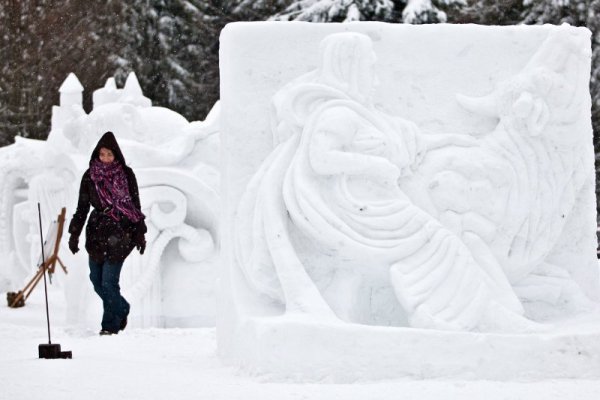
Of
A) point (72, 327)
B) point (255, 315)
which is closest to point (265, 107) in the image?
point (255, 315)

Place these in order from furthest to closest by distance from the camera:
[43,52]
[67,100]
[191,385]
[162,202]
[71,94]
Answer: [43,52]
[67,100]
[71,94]
[162,202]
[191,385]

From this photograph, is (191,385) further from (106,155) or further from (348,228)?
(106,155)

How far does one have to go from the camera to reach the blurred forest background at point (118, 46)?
83.0 feet

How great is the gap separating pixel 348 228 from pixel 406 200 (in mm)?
398

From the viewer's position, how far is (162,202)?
1099 centimetres

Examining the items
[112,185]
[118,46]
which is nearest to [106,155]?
[112,185]

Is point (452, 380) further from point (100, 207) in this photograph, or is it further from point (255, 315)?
point (100, 207)

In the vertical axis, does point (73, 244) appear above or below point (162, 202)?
below

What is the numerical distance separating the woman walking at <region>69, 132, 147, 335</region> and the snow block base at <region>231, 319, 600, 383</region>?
2511 millimetres

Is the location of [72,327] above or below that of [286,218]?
below

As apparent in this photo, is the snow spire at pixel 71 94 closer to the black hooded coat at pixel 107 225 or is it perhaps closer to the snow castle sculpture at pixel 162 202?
the snow castle sculpture at pixel 162 202

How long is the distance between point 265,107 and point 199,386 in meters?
1.77

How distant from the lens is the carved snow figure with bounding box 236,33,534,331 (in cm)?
738

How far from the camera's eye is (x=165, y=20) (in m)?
25.8
